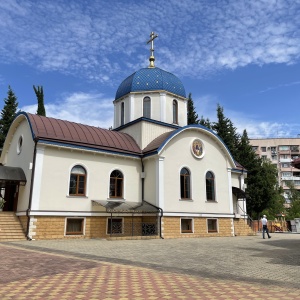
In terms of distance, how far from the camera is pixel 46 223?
612 inches

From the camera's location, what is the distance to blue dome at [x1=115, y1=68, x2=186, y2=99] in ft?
74.2

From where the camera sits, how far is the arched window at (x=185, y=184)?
19750 mm

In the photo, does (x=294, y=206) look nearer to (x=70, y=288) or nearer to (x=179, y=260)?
(x=179, y=260)

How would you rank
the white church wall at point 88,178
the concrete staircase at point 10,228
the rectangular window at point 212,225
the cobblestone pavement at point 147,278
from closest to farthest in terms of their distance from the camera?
the cobblestone pavement at point 147,278 → the concrete staircase at point 10,228 → the white church wall at point 88,178 → the rectangular window at point 212,225

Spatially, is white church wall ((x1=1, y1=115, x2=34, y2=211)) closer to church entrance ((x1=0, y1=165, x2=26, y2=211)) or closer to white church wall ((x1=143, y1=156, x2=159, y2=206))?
church entrance ((x1=0, y1=165, x2=26, y2=211))

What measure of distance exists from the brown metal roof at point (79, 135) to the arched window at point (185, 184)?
3.12 m

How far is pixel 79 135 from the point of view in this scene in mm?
18016

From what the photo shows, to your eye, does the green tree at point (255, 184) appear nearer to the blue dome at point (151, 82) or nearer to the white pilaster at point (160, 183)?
the blue dome at point (151, 82)

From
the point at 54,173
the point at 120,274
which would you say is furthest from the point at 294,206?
the point at 120,274

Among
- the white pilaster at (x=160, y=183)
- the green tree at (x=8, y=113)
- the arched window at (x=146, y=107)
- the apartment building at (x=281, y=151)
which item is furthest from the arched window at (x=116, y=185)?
the apartment building at (x=281, y=151)

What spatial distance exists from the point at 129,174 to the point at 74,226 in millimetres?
4498

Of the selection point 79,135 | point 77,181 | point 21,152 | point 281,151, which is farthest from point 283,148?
point 21,152

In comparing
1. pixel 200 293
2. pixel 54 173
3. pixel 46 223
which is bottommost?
pixel 200 293

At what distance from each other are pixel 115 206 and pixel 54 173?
365 cm
